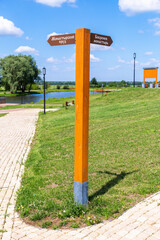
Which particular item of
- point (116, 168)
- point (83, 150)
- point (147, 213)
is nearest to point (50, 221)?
point (83, 150)

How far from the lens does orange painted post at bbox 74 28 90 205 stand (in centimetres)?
430

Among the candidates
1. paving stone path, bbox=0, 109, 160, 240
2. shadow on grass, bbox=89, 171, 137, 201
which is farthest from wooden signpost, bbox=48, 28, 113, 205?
paving stone path, bbox=0, 109, 160, 240

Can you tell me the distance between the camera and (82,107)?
4363 millimetres

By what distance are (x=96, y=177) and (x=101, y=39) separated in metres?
3.04

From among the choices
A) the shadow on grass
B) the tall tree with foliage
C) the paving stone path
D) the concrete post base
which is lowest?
the paving stone path

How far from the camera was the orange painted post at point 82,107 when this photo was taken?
4.30 m

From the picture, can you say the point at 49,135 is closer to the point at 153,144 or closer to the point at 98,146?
the point at 98,146

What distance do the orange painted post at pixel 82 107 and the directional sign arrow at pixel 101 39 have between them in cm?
16

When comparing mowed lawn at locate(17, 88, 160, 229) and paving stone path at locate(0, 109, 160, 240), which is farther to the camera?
mowed lawn at locate(17, 88, 160, 229)

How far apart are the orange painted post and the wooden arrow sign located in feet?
0.40

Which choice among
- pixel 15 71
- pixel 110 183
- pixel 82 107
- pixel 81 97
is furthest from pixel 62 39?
pixel 15 71

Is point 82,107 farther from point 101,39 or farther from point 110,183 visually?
point 110,183

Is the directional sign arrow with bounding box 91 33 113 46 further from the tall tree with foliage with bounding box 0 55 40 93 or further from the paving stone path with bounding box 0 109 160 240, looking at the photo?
the tall tree with foliage with bounding box 0 55 40 93

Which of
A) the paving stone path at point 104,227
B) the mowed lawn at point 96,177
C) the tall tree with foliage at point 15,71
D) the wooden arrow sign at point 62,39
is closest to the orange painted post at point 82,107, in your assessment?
the wooden arrow sign at point 62,39
